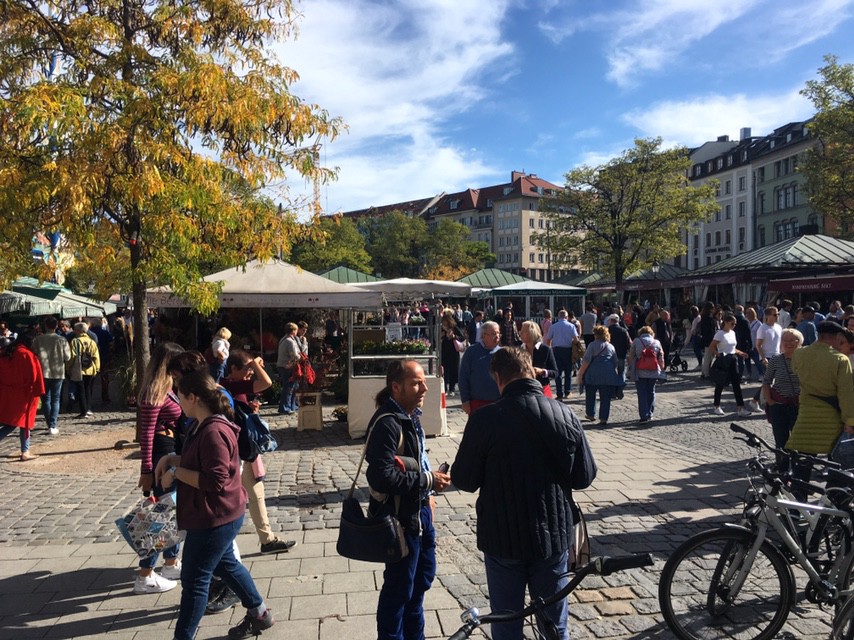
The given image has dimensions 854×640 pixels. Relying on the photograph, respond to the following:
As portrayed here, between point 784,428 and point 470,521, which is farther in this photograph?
point 784,428

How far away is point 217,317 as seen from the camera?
16.2 metres

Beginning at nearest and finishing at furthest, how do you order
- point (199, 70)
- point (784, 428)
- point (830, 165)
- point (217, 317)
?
point (784, 428)
point (199, 70)
point (217, 317)
point (830, 165)

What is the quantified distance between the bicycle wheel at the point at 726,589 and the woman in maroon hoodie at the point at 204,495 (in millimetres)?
2424

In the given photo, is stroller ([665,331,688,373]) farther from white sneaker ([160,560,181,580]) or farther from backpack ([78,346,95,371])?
white sneaker ([160,560,181,580])

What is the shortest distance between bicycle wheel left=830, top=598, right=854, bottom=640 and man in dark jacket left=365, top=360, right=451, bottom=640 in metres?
1.99

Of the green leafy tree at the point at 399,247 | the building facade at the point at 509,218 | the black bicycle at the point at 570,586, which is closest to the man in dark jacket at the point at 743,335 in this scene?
the black bicycle at the point at 570,586

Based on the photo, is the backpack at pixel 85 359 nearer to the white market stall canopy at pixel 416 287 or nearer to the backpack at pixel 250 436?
the white market stall canopy at pixel 416 287

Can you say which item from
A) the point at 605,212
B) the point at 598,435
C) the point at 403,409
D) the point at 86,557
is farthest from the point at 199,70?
the point at 605,212

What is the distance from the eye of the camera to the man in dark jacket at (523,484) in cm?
278

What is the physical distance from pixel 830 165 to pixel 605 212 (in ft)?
50.0

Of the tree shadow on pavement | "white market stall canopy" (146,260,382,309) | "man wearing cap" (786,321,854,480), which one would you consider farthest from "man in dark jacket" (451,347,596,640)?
"white market stall canopy" (146,260,382,309)

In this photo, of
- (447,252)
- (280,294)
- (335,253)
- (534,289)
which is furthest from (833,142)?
(447,252)

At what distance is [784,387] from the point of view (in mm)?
6512

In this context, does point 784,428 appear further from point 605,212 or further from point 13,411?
point 605,212
